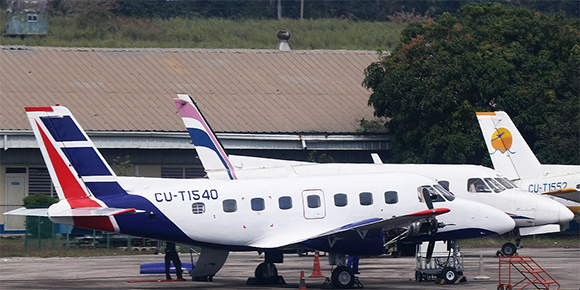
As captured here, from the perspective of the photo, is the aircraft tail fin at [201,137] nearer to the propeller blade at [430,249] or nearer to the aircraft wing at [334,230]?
the aircraft wing at [334,230]

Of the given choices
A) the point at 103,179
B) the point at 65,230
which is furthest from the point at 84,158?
the point at 65,230

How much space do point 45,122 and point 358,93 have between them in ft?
94.8

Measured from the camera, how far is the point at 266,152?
139 feet

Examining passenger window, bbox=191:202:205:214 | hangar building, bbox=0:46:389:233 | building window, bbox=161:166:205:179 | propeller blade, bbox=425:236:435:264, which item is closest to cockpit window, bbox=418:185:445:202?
propeller blade, bbox=425:236:435:264

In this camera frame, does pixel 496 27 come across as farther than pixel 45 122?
Yes

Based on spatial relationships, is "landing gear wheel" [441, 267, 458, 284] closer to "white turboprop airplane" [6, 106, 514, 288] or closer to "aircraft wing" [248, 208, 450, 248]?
"white turboprop airplane" [6, 106, 514, 288]

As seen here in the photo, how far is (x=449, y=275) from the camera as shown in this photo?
21062 millimetres

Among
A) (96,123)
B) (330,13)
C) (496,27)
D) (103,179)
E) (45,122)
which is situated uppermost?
(330,13)

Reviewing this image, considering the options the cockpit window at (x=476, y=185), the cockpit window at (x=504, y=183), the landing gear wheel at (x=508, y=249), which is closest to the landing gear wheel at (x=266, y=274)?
the cockpit window at (x=476, y=185)

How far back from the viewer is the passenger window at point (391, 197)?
20406mm

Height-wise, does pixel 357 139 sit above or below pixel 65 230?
above

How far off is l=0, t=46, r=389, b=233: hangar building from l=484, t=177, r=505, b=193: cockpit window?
54.4ft

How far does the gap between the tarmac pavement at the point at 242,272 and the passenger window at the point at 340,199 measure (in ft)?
7.23

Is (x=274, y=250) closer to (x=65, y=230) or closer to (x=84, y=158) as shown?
(x=84, y=158)
